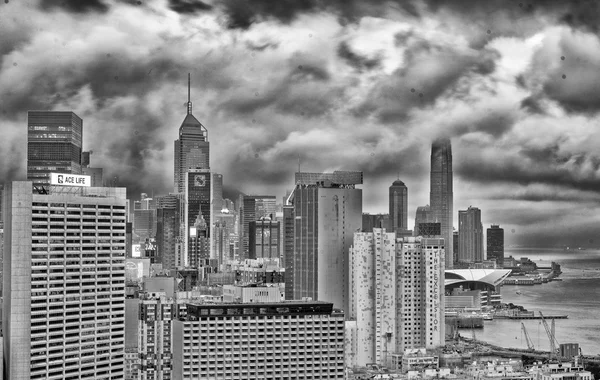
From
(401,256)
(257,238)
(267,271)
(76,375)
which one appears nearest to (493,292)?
(257,238)

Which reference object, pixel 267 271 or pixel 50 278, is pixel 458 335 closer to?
pixel 267 271

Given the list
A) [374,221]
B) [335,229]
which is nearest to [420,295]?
[374,221]

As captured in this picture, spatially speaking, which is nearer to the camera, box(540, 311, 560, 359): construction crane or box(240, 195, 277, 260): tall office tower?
box(540, 311, 560, 359): construction crane

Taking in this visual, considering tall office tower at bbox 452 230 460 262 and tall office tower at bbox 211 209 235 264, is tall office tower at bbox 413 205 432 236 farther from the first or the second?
tall office tower at bbox 211 209 235 264

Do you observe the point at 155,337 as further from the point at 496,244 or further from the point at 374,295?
the point at 496,244

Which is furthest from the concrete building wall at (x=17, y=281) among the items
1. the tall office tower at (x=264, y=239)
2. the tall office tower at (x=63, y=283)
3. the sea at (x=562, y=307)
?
the tall office tower at (x=264, y=239)

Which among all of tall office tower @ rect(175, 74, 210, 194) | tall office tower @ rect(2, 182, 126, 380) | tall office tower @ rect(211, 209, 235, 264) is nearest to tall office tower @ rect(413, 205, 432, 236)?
tall office tower @ rect(175, 74, 210, 194)

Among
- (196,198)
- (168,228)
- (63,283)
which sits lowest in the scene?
(63,283)
